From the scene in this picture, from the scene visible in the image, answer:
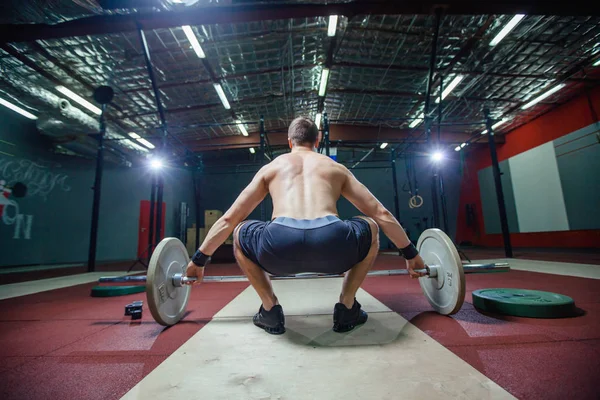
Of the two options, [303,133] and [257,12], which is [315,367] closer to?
[303,133]

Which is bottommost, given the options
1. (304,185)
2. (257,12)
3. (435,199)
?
(304,185)

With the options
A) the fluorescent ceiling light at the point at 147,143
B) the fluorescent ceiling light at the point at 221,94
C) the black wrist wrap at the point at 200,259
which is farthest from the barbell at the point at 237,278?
the fluorescent ceiling light at the point at 147,143

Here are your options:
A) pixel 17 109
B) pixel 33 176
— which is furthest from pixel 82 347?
pixel 17 109

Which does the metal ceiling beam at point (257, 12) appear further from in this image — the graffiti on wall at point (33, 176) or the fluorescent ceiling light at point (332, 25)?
the graffiti on wall at point (33, 176)

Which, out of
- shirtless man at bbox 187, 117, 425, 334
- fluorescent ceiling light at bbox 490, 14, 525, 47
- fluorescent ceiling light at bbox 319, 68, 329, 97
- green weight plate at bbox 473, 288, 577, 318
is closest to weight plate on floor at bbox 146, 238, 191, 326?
shirtless man at bbox 187, 117, 425, 334

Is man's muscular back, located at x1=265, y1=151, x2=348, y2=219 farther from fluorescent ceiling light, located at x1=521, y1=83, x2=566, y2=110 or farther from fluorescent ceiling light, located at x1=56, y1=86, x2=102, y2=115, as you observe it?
fluorescent ceiling light, located at x1=521, y1=83, x2=566, y2=110

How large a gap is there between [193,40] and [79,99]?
3579 mm

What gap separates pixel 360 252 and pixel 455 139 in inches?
378

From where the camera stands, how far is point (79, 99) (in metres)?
5.88

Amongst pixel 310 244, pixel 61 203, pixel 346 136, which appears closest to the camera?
pixel 310 244

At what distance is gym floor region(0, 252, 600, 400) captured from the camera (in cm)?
75

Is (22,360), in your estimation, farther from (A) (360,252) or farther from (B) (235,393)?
(A) (360,252)

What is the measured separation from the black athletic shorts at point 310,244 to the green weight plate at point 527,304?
39.7 inches

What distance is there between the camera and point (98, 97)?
4.64 m
